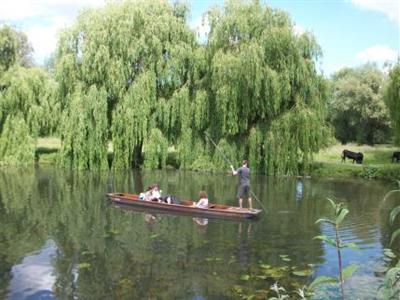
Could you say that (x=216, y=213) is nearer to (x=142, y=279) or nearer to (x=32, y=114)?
(x=142, y=279)

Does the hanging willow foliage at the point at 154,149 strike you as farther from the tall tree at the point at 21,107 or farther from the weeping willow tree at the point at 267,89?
the tall tree at the point at 21,107

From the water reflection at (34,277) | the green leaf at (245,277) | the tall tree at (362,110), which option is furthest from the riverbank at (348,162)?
the water reflection at (34,277)

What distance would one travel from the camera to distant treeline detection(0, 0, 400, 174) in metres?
26.8

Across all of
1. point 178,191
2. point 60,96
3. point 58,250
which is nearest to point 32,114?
point 60,96

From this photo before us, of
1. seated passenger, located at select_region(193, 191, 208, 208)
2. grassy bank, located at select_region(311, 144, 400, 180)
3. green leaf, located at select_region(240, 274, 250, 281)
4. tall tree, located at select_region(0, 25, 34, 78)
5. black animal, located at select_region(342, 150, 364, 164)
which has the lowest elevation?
green leaf, located at select_region(240, 274, 250, 281)

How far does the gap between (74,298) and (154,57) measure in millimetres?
21104

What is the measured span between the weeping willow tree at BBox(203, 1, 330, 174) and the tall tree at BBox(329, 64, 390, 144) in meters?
14.4

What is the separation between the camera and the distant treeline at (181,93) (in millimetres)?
26750

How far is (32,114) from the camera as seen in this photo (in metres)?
30.5

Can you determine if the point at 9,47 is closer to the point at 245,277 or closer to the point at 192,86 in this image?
the point at 192,86

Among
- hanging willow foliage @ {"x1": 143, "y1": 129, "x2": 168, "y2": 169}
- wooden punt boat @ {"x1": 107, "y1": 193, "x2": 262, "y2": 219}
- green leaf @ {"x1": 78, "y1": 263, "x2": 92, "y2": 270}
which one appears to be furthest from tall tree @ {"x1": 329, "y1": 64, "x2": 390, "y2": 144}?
green leaf @ {"x1": 78, "y1": 263, "x2": 92, "y2": 270}

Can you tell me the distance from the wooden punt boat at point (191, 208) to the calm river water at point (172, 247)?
316 mm

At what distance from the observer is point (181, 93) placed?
93.4 feet

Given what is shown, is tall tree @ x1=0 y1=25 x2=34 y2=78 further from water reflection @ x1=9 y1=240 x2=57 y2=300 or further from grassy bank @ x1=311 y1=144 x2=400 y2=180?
water reflection @ x1=9 y1=240 x2=57 y2=300
